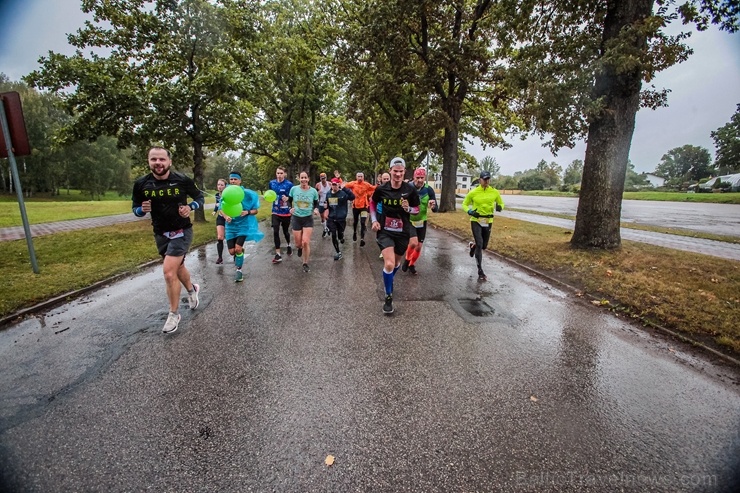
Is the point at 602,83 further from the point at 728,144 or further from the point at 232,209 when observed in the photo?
the point at 728,144

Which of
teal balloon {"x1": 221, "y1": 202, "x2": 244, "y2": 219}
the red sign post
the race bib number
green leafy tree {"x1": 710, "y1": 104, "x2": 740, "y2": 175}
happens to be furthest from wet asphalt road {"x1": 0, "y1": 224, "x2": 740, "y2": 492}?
green leafy tree {"x1": 710, "y1": 104, "x2": 740, "y2": 175}

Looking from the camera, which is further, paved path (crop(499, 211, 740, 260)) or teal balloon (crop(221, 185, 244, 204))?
paved path (crop(499, 211, 740, 260))

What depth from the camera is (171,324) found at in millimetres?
4340

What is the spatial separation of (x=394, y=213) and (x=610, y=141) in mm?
6660

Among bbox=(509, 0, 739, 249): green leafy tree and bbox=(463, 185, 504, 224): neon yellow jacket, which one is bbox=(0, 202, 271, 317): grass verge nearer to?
bbox=(463, 185, 504, 224): neon yellow jacket

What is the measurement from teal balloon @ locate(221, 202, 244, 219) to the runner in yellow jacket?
4.76m

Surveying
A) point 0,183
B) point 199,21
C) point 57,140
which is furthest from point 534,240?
point 0,183

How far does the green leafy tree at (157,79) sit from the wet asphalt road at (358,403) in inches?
410

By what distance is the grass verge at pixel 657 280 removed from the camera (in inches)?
178

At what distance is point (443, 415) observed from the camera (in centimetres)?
267

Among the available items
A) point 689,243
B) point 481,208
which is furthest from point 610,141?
point 689,243

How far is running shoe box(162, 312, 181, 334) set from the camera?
4.29 metres

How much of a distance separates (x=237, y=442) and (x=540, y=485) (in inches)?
81.1

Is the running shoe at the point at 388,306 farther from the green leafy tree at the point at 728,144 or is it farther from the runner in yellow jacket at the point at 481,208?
the green leafy tree at the point at 728,144
